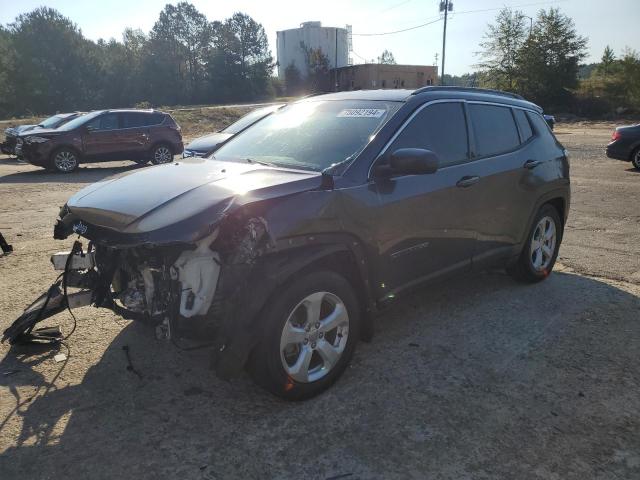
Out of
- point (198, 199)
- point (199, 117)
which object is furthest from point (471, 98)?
point (199, 117)

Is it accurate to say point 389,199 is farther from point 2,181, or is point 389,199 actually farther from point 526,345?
point 2,181

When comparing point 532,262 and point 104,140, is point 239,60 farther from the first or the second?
point 532,262

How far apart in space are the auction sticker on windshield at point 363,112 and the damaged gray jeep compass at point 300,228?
16 mm

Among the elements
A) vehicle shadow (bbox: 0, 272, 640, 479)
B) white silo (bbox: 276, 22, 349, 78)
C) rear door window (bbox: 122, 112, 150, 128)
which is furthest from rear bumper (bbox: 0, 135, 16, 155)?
white silo (bbox: 276, 22, 349, 78)

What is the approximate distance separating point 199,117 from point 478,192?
33857 mm

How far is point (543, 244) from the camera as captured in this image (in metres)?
5.42

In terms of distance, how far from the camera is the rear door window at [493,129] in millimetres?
4500

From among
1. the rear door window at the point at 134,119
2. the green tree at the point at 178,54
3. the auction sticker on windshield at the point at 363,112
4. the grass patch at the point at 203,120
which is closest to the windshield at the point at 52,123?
the rear door window at the point at 134,119

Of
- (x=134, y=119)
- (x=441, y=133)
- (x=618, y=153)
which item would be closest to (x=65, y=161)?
(x=134, y=119)

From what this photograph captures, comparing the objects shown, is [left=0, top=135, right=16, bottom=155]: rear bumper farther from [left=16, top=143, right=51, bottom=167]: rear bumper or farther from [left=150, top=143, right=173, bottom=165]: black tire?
[left=150, top=143, right=173, bottom=165]: black tire

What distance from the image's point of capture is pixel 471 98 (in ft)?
15.0

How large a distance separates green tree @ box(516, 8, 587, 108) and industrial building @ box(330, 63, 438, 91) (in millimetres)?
15003

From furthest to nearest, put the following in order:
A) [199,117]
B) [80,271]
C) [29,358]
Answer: [199,117]
[29,358]
[80,271]

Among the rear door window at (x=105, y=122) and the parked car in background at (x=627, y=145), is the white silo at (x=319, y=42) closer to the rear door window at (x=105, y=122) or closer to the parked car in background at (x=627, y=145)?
the rear door window at (x=105, y=122)
